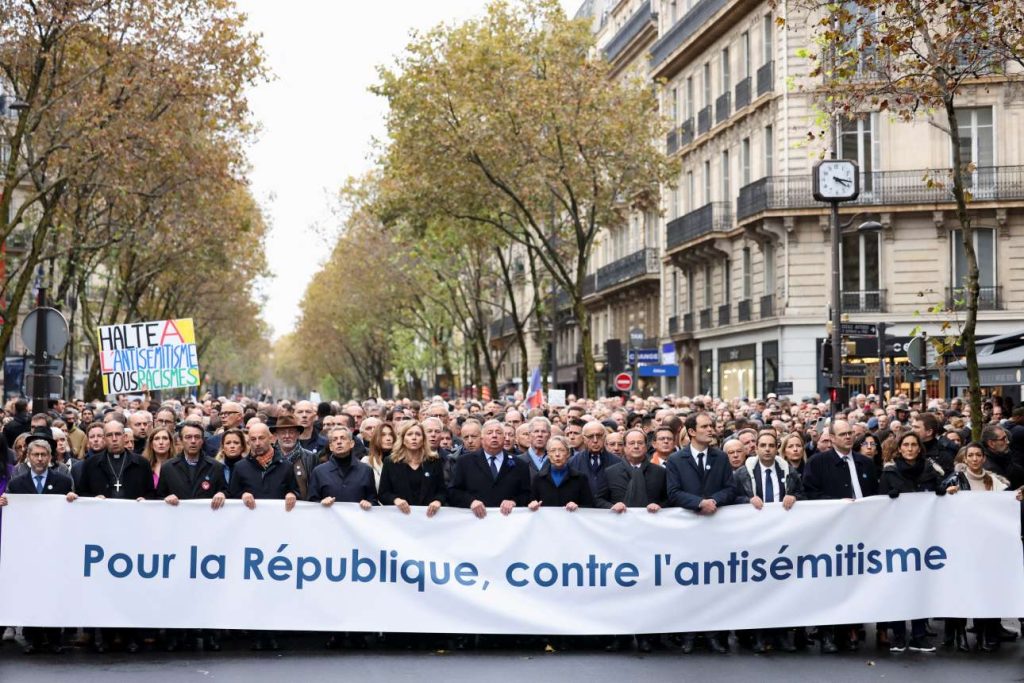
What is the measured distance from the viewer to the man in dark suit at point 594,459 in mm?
13344

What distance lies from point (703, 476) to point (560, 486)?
1073 millimetres

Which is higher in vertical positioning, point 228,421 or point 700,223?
point 700,223

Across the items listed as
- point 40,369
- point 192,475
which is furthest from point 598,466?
point 40,369

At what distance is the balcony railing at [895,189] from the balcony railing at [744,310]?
2.93 metres

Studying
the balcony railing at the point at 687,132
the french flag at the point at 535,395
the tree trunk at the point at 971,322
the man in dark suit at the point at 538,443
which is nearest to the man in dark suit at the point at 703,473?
the man in dark suit at the point at 538,443

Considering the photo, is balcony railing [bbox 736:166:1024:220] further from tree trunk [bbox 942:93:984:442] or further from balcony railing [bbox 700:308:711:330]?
tree trunk [bbox 942:93:984:442]

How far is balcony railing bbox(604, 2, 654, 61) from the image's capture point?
59156 mm


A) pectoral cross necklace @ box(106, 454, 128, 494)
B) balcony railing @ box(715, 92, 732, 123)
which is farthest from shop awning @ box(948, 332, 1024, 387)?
balcony railing @ box(715, 92, 732, 123)

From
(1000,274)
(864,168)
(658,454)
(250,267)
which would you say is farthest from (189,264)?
(658,454)

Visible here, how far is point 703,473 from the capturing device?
1252 cm

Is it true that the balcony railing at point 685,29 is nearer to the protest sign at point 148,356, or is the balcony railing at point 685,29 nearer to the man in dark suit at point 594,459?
the protest sign at point 148,356

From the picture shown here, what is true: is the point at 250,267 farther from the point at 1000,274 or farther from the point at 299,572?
the point at 299,572

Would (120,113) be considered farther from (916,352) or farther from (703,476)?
(703,476)

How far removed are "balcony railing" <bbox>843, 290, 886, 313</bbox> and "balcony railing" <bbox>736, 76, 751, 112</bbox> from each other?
7.00 meters
